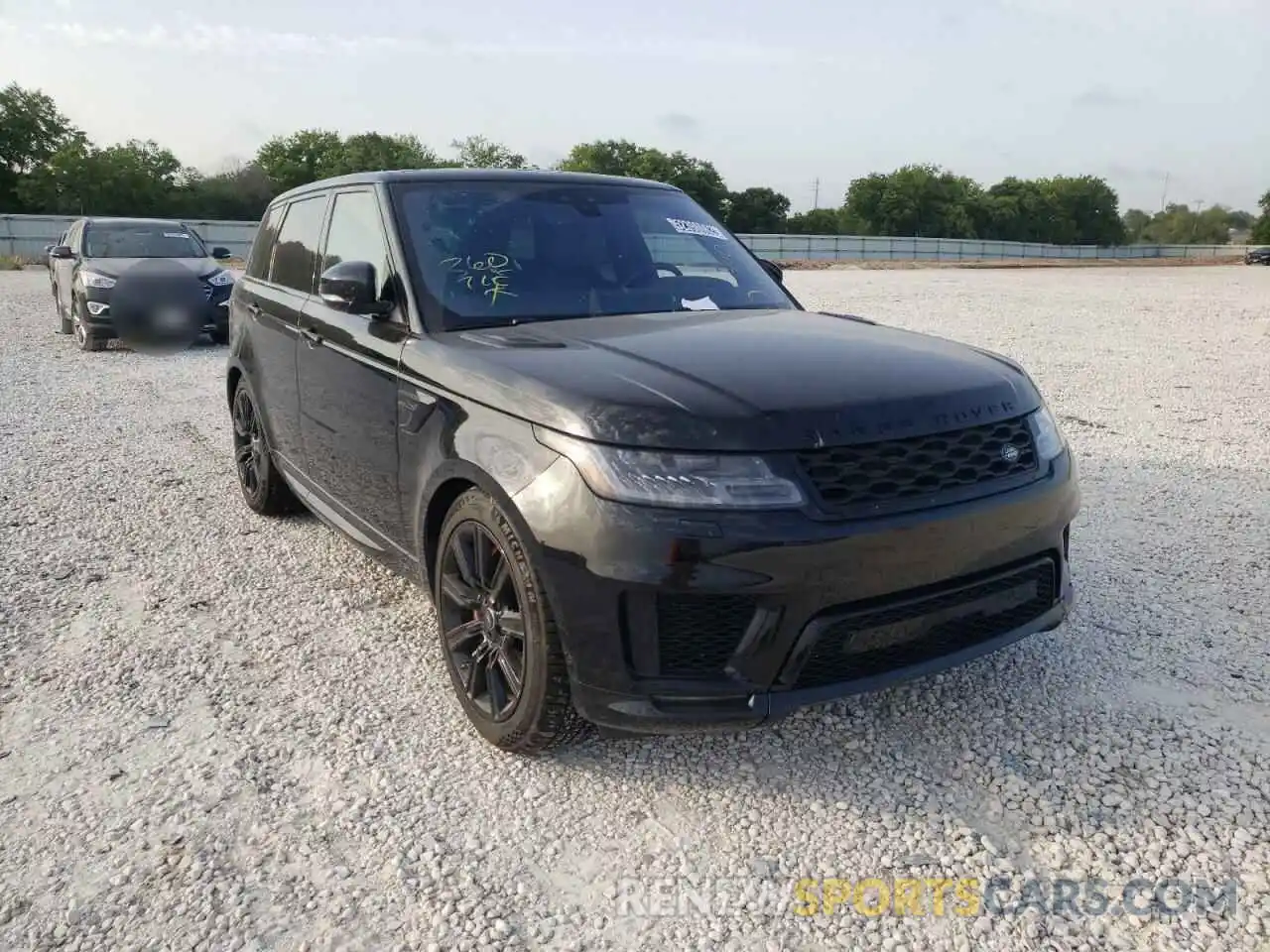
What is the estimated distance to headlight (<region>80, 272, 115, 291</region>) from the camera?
11.8 metres

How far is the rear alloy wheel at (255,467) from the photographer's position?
17.1ft

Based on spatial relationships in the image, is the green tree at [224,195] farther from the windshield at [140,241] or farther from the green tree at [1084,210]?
the green tree at [1084,210]

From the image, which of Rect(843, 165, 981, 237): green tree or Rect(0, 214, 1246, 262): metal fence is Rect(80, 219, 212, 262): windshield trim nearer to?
Rect(0, 214, 1246, 262): metal fence

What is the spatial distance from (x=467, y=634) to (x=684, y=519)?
1014mm

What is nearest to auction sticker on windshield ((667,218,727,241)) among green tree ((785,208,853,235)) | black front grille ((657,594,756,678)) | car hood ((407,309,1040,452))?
car hood ((407,309,1040,452))

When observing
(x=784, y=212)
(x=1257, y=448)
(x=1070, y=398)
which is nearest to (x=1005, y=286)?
(x=1070, y=398)

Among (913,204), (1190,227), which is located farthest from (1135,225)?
(913,204)

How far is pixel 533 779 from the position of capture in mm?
2912

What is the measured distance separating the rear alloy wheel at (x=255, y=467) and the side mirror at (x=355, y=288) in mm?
→ 1823

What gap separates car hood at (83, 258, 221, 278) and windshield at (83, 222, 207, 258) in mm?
148

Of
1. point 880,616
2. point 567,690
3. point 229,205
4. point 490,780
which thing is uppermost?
point 229,205

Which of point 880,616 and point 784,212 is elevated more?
point 784,212

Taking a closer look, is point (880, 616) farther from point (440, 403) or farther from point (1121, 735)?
point (440, 403)

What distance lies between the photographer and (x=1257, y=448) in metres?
6.64
